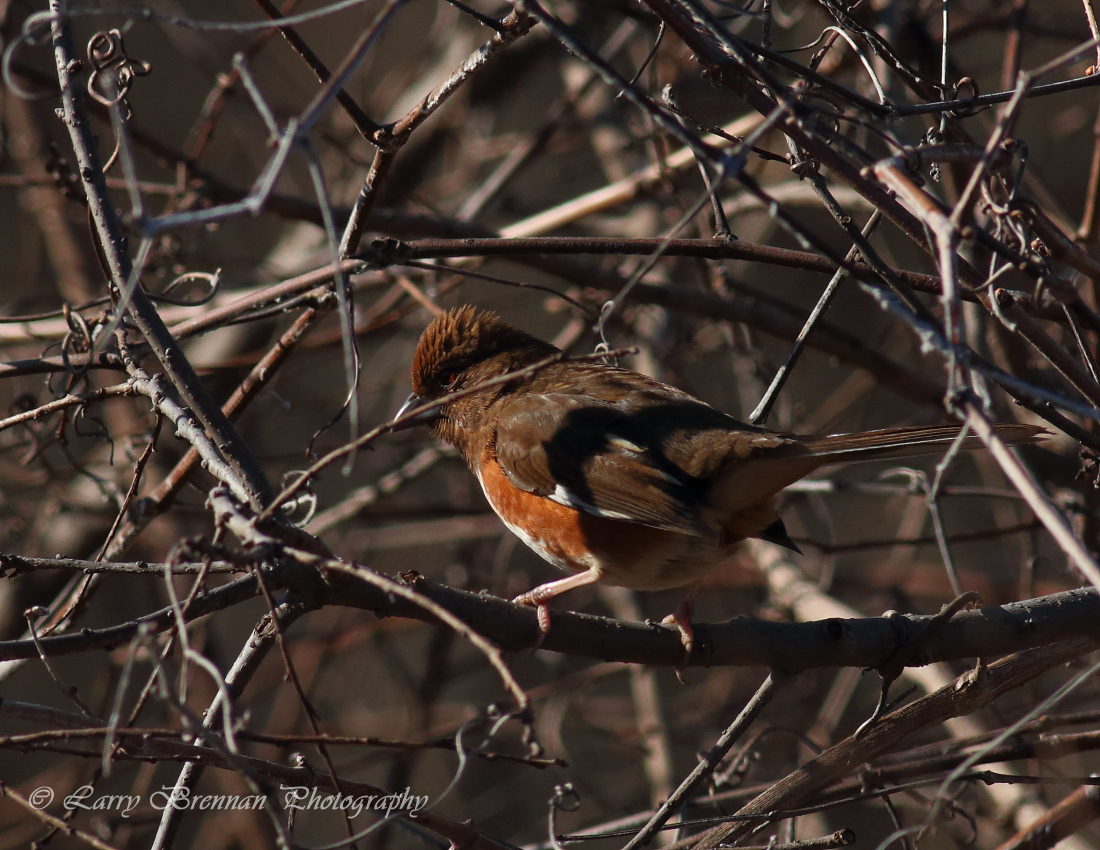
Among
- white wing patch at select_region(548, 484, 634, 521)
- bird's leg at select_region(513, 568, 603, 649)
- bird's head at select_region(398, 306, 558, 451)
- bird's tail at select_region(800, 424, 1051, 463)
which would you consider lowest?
bird's tail at select_region(800, 424, 1051, 463)

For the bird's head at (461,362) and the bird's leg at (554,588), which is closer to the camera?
the bird's leg at (554,588)

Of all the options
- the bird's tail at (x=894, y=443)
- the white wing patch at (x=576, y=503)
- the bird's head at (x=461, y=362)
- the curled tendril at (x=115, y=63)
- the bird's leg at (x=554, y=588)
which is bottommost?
the bird's tail at (x=894, y=443)

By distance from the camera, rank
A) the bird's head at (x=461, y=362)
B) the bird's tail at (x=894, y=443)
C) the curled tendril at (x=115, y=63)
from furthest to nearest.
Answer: the bird's head at (x=461, y=362), the bird's tail at (x=894, y=443), the curled tendril at (x=115, y=63)

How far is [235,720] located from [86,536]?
12.2ft

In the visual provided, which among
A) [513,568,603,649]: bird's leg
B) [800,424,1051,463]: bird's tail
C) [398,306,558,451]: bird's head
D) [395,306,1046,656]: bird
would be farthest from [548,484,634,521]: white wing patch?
[800,424,1051,463]: bird's tail

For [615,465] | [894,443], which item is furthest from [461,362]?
[894,443]

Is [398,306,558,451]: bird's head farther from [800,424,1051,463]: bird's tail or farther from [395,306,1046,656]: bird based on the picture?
[800,424,1051,463]: bird's tail

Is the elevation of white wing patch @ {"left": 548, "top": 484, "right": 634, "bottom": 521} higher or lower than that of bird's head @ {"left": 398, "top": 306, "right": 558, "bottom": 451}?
lower

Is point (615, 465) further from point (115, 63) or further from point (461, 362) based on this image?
point (115, 63)

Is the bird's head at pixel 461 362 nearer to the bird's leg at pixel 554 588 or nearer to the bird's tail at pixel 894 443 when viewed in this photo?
the bird's leg at pixel 554 588

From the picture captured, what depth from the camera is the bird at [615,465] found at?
324 centimetres

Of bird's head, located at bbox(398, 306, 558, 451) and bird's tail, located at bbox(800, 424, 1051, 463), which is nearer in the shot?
bird's tail, located at bbox(800, 424, 1051, 463)

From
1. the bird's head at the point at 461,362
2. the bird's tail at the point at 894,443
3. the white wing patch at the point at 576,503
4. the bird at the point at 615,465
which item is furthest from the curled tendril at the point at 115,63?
the bird's tail at the point at 894,443

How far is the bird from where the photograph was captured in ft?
10.6
